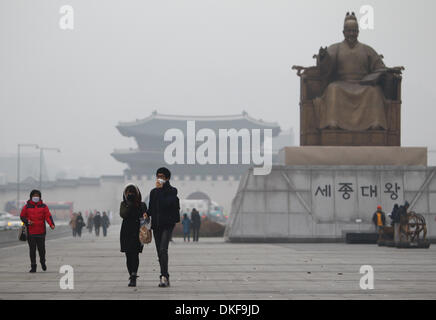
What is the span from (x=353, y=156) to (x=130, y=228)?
13.1 metres

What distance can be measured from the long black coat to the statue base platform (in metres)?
12.6

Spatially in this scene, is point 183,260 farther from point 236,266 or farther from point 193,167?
point 193,167

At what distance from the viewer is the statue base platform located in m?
22.1

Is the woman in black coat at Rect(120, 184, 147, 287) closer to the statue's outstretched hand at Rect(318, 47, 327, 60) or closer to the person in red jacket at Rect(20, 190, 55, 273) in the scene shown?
the person in red jacket at Rect(20, 190, 55, 273)

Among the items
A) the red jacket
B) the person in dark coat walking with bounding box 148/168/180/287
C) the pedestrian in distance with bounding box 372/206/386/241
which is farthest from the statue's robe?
the person in dark coat walking with bounding box 148/168/180/287

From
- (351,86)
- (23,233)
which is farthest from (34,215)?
(351,86)

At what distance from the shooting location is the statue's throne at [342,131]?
2211 cm

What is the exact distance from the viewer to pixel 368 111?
22.2 meters

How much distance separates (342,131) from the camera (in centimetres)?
2206

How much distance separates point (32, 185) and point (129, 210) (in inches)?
3171

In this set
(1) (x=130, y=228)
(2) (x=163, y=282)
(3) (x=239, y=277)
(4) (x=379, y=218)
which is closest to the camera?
(2) (x=163, y=282)

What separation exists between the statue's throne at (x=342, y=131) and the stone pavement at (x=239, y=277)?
673 cm

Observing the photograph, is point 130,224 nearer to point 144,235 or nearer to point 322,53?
point 144,235
